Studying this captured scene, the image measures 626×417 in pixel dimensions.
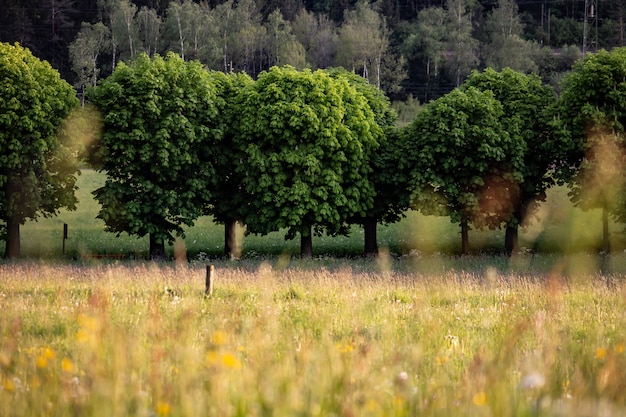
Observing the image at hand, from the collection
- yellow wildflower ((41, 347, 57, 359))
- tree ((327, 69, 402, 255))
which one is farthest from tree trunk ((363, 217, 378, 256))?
yellow wildflower ((41, 347, 57, 359))

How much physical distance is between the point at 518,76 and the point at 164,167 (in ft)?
71.9

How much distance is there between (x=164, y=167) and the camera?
40594 mm

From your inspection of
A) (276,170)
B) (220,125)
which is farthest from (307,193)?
(220,125)

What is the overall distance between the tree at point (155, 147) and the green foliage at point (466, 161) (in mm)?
11630

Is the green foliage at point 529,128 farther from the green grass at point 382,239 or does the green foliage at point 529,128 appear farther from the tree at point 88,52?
the tree at point 88,52

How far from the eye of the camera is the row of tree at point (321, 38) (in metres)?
109

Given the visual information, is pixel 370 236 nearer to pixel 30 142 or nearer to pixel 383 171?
pixel 383 171

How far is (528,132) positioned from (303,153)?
12.8 meters

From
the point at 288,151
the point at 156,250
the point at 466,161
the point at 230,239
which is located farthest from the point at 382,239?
the point at 156,250

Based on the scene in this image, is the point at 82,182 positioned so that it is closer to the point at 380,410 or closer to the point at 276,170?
the point at 276,170

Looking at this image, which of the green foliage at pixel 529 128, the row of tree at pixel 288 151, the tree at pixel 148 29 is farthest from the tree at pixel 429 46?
the row of tree at pixel 288 151

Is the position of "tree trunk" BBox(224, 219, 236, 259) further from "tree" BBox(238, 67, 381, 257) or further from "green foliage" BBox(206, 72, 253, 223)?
"tree" BBox(238, 67, 381, 257)

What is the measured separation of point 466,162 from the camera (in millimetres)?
39875

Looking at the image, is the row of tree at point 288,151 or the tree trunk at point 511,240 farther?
the tree trunk at point 511,240
